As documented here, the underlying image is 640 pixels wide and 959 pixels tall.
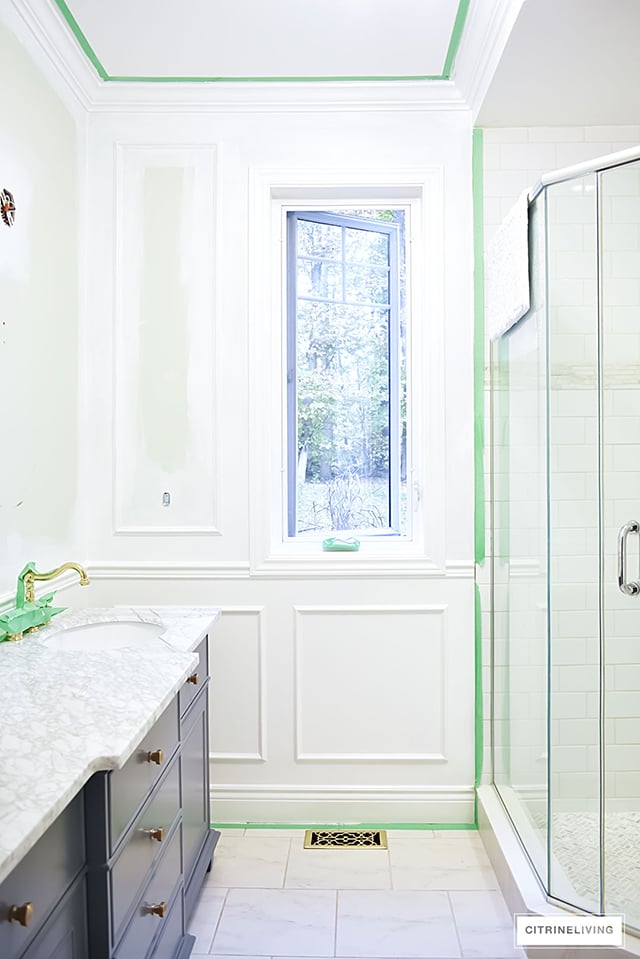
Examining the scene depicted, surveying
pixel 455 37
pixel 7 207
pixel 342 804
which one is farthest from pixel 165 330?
pixel 342 804

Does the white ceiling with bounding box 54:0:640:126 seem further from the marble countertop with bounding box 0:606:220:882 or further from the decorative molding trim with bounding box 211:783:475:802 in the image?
the decorative molding trim with bounding box 211:783:475:802

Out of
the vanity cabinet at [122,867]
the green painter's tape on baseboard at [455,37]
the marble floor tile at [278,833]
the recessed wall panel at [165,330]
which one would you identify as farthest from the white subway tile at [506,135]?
the marble floor tile at [278,833]

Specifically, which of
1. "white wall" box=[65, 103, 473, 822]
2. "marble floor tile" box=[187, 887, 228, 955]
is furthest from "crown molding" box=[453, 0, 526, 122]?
"marble floor tile" box=[187, 887, 228, 955]

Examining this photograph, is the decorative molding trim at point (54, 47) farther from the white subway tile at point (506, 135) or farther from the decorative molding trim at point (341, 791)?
the decorative molding trim at point (341, 791)

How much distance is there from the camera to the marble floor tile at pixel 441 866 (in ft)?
7.61

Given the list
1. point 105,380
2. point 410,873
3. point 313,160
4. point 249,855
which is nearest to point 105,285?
point 105,380

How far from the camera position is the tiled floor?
2016 millimetres

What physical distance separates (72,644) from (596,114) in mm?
2395

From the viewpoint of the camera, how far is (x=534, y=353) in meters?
2.15

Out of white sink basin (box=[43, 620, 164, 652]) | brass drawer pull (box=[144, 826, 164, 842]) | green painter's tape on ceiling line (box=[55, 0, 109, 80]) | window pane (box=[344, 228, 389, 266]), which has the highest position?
green painter's tape on ceiling line (box=[55, 0, 109, 80])

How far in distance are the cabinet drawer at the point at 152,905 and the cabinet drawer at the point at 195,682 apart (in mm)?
303

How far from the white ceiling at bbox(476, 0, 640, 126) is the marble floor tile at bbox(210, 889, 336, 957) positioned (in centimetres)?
251

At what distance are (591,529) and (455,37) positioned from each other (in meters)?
1.60

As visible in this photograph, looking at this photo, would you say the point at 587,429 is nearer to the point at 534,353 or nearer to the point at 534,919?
the point at 534,353
